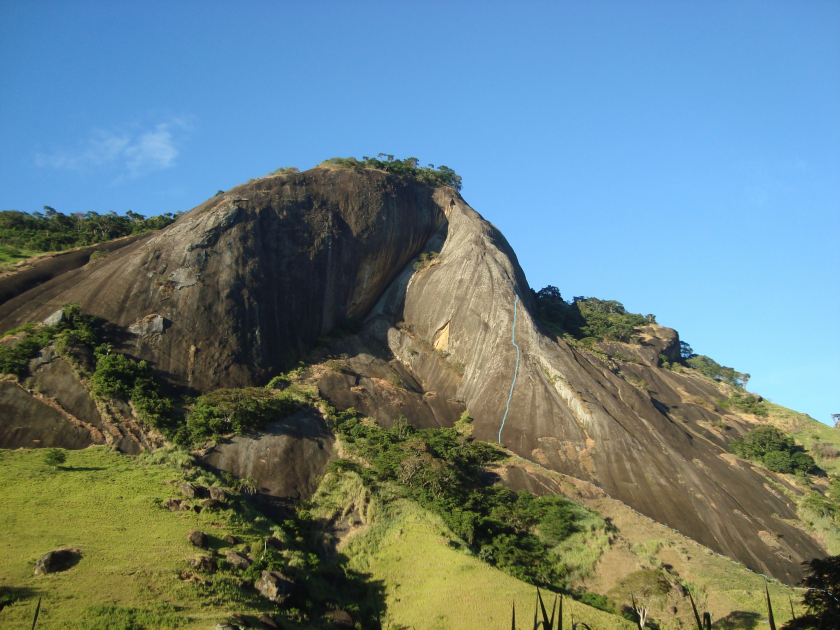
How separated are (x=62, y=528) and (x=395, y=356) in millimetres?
25021

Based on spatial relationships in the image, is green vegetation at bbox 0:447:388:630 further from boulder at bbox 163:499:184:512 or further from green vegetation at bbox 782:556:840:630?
green vegetation at bbox 782:556:840:630

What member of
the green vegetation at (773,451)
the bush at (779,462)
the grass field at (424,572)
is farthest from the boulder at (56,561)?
the bush at (779,462)

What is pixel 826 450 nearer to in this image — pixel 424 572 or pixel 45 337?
pixel 424 572

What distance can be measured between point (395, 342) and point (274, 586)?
24375 mm

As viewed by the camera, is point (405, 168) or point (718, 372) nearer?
point (405, 168)

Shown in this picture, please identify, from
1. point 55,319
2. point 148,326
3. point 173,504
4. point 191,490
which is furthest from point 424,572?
point 55,319

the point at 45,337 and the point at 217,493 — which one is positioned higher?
the point at 45,337

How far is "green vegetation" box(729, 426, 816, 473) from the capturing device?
35.7 metres

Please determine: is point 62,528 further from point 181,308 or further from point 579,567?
point 579,567

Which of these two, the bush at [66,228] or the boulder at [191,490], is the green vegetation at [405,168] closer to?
the bush at [66,228]

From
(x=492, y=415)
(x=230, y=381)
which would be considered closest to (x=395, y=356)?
(x=492, y=415)

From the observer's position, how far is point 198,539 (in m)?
19.2

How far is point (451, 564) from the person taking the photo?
21.1m

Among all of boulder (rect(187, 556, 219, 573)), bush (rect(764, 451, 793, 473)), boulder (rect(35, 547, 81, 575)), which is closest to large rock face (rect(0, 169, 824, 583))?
bush (rect(764, 451, 793, 473))
